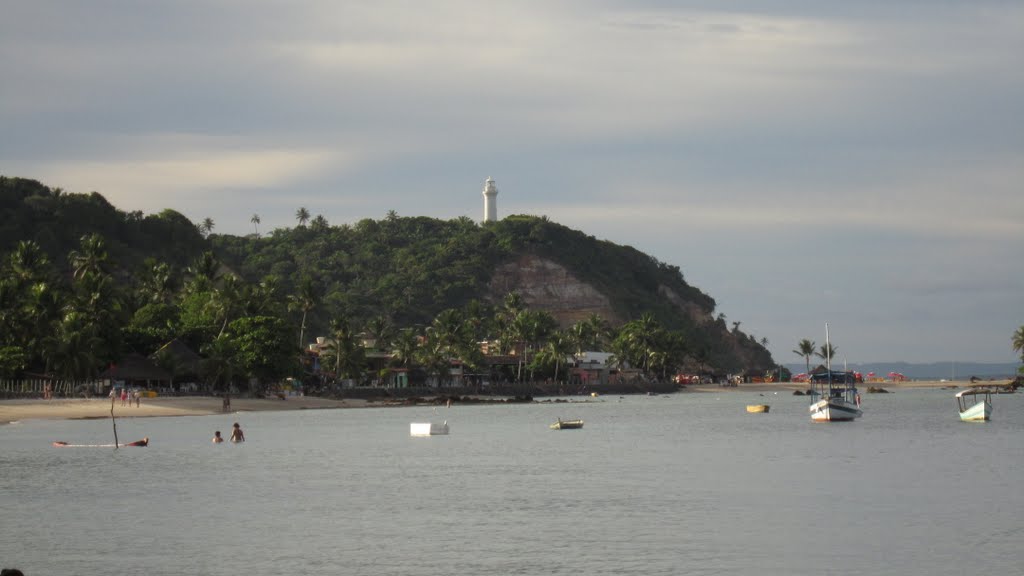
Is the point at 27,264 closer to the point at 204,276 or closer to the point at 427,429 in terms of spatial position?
the point at 204,276

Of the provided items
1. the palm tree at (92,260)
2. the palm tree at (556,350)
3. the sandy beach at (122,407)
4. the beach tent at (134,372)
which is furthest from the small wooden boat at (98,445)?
the palm tree at (556,350)

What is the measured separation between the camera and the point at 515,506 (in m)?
40.0

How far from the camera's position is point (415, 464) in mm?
57562

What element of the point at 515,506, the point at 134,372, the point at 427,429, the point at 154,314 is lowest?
the point at 515,506

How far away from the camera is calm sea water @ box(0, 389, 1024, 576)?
29078 millimetres

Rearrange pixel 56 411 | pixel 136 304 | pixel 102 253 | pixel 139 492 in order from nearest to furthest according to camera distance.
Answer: pixel 139 492, pixel 56 411, pixel 102 253, pixel 136 304

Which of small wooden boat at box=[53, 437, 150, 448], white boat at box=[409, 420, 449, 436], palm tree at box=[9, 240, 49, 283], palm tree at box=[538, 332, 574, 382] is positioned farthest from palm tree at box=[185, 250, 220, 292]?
small wooden boat at box=[53, 437, 150, 448]

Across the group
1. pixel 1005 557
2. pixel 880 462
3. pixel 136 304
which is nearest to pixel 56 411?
pixel 136 304

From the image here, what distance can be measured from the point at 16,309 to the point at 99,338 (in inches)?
293

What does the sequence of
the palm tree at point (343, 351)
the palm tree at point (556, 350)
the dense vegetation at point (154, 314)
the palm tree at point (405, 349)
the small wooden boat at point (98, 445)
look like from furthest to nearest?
1. the palm tree at point (556, 350)
2. the palm tree at point (405, 349)
3. the palm tree at point (343, 351)
4. the dense vegetation at point (154, 314)
5. the small wooden boat at point (98, 445)

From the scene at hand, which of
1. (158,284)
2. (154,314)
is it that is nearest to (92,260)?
(154,314)

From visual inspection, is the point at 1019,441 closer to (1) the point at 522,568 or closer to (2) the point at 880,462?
(2) the point at 880,462

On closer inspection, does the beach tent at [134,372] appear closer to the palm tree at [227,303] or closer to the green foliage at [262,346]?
the green foliage at [262,346]

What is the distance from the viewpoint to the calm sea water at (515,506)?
2908 cm
